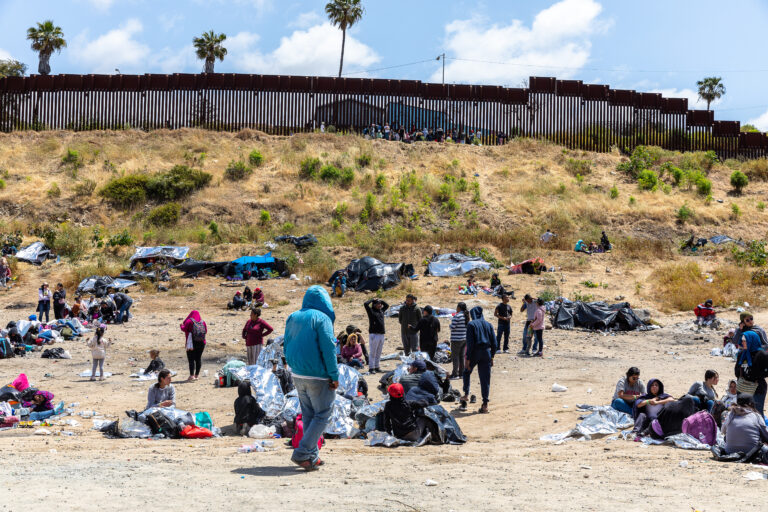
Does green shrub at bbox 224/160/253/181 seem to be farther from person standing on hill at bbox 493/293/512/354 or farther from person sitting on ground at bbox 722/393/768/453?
person sitting on ground at bbox 722/393/768/453

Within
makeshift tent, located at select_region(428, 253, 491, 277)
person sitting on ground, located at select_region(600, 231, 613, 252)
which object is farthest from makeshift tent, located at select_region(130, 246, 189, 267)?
person sitting on ground, located at select_region(600, 231, 613, 252)

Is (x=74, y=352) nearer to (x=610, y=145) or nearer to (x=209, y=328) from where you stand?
(x=209, y=328)

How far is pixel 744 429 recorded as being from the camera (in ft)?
24.0

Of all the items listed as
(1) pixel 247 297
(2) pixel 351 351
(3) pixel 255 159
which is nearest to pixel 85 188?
(3) pixel 255 159

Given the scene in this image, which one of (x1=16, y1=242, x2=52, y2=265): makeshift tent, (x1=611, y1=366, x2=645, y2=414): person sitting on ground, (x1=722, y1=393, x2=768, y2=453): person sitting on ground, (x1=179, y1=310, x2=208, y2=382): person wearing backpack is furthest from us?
(x1=16, y1=242, x2=52, y2=265): makeshift tent

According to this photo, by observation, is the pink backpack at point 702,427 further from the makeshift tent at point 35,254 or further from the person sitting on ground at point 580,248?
the makeshift tent at point 35,254

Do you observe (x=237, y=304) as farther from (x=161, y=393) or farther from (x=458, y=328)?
(x=161, y=393)

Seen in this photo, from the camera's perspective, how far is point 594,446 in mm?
8070

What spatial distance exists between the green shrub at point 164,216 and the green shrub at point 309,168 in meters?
6.16

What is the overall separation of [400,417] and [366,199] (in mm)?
23939

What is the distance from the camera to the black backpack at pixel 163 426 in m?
8.89

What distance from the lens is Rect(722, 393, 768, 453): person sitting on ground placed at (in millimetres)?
7281

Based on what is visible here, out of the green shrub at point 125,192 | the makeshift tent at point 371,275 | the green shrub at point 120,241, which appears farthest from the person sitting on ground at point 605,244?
the green shrub at point 125,192

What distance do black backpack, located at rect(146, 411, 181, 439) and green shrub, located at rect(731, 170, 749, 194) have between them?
1326 inches
